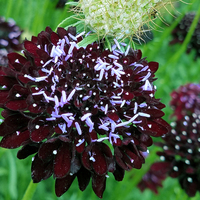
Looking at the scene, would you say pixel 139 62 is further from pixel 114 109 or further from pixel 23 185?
pixel 23 185

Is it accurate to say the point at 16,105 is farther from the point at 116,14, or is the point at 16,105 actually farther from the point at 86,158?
the point at 116,14

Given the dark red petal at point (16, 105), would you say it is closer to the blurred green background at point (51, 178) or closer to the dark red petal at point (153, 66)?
the dark red petal at point (153, 66)

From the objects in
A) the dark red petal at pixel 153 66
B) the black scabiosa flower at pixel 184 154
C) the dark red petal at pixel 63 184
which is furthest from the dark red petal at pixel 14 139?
the black scabiosa flower at pixel 184 154

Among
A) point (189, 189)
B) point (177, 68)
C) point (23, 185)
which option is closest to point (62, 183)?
point (189, 189)

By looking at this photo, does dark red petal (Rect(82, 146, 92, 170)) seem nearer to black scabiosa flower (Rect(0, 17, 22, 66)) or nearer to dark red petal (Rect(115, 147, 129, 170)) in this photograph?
dark red petal (Rect(115, 147, 129, 170))

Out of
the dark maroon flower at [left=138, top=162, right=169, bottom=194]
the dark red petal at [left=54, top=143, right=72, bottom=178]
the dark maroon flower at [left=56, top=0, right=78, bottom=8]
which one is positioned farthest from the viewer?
the dark maroon flower at [left=138, top=162, right=169, bottom=194]

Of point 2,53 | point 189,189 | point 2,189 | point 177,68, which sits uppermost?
point 2,53

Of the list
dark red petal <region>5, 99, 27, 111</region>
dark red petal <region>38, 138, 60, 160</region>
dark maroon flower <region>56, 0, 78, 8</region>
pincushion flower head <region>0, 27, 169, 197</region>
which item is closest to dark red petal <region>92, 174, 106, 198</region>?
pincushion flower head <region>0, 27, 169, 197</region>
